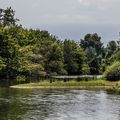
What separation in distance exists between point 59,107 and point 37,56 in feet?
295

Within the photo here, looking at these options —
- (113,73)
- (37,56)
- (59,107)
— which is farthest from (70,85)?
(37,56)

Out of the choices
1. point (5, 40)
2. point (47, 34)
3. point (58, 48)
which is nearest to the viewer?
point (5, 40)

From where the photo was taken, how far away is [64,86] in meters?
96.9

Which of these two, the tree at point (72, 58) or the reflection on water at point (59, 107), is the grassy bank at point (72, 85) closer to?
the reflection on water at point (59, 107)

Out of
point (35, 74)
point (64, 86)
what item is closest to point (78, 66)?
point (35, 74)

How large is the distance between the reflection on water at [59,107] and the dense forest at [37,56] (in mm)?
21041

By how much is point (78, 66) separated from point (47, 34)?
17.7m

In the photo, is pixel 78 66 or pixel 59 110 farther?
pixel 78 66

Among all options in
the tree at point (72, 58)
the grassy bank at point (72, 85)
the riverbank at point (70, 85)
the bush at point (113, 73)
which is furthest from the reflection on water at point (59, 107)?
the tree at point (72, 58)

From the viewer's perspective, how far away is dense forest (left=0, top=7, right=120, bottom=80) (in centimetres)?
10211

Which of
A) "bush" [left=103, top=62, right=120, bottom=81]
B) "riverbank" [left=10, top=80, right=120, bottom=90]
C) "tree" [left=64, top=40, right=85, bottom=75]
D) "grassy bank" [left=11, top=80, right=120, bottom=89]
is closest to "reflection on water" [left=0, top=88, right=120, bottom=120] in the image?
"riverbank" [left=10, top=80, right=120, bottom=90]

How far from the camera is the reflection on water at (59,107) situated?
165 ft

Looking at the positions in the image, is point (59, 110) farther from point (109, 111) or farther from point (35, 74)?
point (35, 74)

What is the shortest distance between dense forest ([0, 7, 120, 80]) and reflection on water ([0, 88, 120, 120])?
21.0 metres
